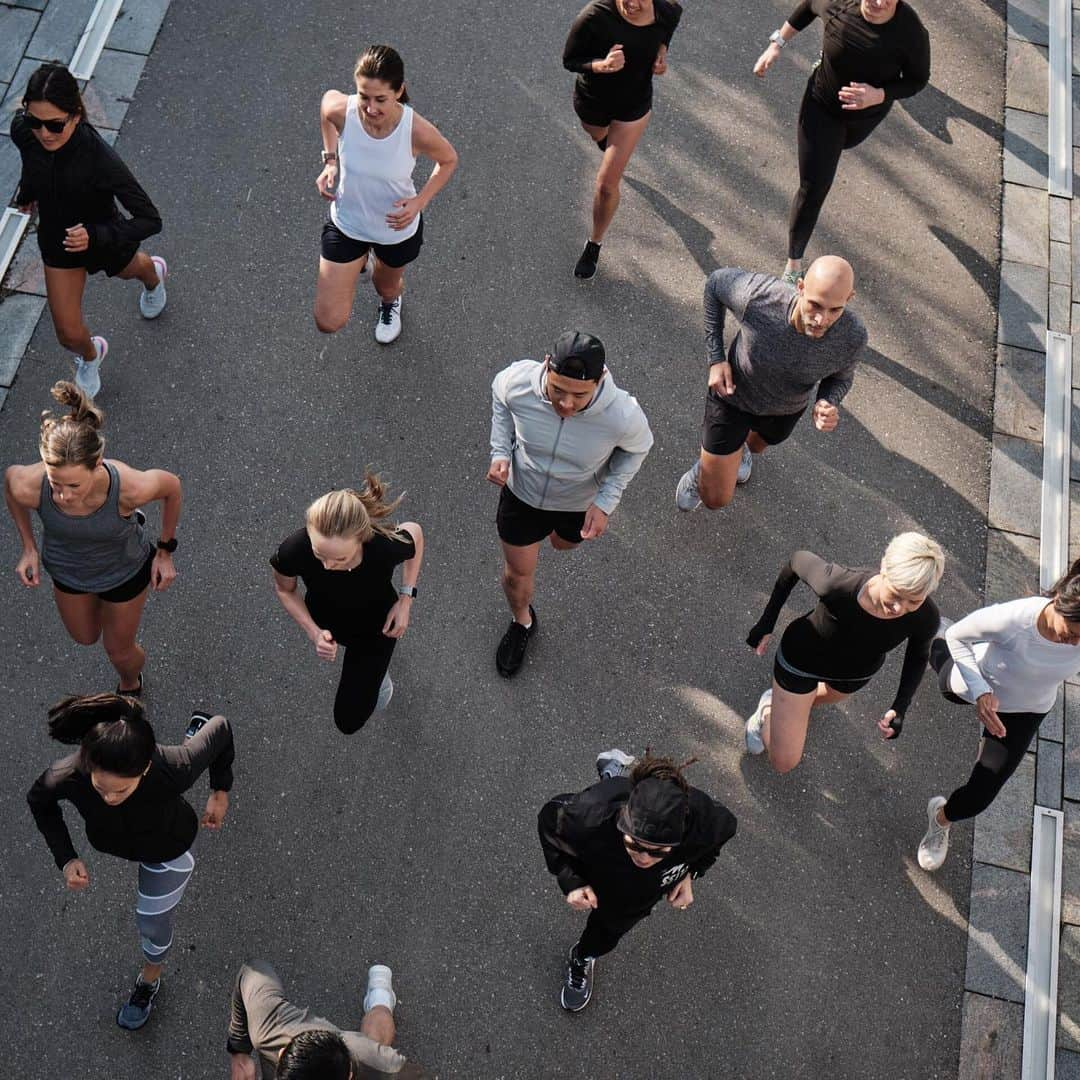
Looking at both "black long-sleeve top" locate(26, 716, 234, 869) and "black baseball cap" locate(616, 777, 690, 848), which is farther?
"black long-sleeve top" locate(26, 716, 234, 869)

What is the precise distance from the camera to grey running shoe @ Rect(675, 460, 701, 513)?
6695mm

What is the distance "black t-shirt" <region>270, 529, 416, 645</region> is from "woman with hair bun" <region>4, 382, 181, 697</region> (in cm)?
64

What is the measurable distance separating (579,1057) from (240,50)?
659cm

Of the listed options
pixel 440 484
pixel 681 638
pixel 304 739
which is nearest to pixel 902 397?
pixel 681 638

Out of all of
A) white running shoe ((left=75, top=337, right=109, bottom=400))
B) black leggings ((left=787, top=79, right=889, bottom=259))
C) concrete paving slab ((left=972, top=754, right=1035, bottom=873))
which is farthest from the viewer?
black leggings ((left=787, top=79, right=889, bottom=259))

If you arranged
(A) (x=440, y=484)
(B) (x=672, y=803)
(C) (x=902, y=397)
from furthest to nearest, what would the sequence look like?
(C) (x=902, y=397)
(A) (x=440, y=484)
(B) (x=672, y=803)

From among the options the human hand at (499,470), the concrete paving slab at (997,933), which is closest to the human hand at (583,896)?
the human hand at (499,470)

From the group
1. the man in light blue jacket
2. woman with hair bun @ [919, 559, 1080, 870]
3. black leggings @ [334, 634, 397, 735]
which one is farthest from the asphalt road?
the man in light blue jacket

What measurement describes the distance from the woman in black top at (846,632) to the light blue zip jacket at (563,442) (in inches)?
36.4

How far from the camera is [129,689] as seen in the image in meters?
5.96

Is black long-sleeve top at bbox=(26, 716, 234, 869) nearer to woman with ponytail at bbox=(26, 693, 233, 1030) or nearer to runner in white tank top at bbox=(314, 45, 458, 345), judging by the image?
woman with ponytail at bbox=(26, 693, 233, 1030)

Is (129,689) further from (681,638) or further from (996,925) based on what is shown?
(996,925)

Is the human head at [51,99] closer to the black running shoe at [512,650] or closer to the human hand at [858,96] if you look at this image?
the black running shoe at [512,650]

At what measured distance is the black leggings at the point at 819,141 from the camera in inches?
271
